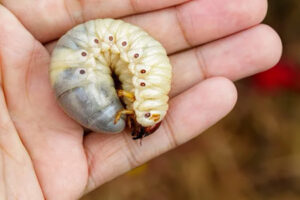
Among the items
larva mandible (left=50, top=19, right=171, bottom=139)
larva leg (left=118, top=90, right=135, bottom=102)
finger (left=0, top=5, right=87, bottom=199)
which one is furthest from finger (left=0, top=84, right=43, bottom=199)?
larva leg (left=118, top=90, right=135, bottom=102)

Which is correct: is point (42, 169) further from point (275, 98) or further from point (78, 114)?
point (275, 98)

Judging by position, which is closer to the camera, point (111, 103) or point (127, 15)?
point (111, 103)

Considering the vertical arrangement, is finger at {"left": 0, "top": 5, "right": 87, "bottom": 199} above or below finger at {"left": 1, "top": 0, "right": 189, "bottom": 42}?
below

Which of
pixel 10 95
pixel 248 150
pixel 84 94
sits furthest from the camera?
pixel 248 150

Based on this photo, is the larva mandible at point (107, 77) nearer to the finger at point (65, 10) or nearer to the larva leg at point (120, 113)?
the larva leg at point (120, 113)

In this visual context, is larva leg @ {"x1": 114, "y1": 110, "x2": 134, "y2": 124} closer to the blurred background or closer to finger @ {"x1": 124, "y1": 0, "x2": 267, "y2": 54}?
finger @ {"x1": 124, "y1": 0, "x2": 267, "y2": 54}

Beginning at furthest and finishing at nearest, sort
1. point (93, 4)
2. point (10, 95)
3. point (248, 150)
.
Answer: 1. point (248, 150)
2. point (93, 4)
3. point (10, 95)

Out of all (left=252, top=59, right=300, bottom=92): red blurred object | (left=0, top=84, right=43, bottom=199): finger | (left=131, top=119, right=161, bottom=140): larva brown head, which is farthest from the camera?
(left=252, top=59, right=300, bottom=92): red blurred object

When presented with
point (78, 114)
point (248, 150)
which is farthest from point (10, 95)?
point (248, 150)
